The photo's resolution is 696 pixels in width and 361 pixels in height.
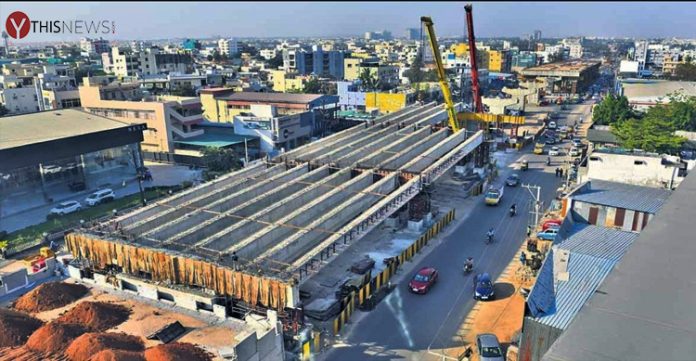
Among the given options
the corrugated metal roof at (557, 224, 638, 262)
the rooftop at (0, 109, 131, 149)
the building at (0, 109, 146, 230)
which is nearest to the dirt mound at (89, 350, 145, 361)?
the corrugated metal roof at (557, 224, 638, 262)

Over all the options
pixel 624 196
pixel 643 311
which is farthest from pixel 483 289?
pixel 643 311

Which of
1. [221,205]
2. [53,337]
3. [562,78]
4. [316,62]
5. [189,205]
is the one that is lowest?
[53,337]

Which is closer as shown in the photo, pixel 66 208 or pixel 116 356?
pixel 116 356

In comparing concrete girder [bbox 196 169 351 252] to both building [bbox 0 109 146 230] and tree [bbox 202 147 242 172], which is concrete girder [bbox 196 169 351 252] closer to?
tree [bbox 202 147 242 172]

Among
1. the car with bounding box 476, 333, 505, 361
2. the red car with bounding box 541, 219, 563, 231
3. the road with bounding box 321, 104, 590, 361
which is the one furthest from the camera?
the red car with bounding box 541, 219, 563, 231

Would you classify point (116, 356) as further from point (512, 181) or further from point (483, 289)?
point (512, 181)

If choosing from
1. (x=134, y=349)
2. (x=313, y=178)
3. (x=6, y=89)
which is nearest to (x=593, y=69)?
(x=313, y=178)

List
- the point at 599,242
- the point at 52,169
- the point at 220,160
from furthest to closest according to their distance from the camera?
the point at 220,160 → the point at 52,169 → the point at 599,242
